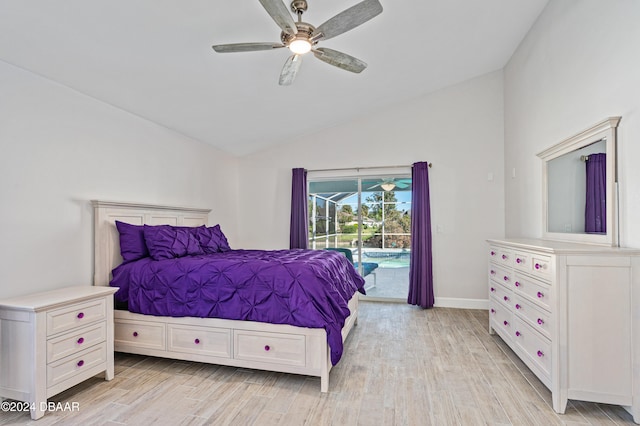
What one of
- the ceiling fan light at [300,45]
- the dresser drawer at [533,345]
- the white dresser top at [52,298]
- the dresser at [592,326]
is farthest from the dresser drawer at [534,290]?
the white dresser top at [52,298]

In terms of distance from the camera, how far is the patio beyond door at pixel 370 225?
16.7 feet

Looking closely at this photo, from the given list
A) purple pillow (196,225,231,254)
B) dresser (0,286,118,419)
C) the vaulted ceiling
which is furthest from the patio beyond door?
dresser (0,286,118,419)

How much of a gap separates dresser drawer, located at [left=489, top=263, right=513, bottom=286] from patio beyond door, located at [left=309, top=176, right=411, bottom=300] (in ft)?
5.37

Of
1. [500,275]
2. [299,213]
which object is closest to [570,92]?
[500,275]

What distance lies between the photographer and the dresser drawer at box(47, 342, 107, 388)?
2.14 m

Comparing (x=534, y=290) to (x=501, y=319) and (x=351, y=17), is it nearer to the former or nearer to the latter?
(x=501, y=319)

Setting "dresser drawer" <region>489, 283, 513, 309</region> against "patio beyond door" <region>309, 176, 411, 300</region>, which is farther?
"patio beyond door" <region>309, 176, 411, 300</region>

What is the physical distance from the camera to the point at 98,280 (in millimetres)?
2998

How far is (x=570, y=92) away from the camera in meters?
2.91

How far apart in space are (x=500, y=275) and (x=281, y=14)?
291 cm

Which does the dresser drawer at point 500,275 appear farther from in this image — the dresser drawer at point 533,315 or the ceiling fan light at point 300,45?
the ceiling fan light at point 300,45

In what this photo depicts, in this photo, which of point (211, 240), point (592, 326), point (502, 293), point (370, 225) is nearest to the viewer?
point (592, 326)

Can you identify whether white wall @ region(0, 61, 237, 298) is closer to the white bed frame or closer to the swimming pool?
the white bed frame

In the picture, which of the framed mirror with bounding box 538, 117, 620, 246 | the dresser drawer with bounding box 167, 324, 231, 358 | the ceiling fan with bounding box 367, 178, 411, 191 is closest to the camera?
the framed mirror with bounding box 538, 117, 620, 246
